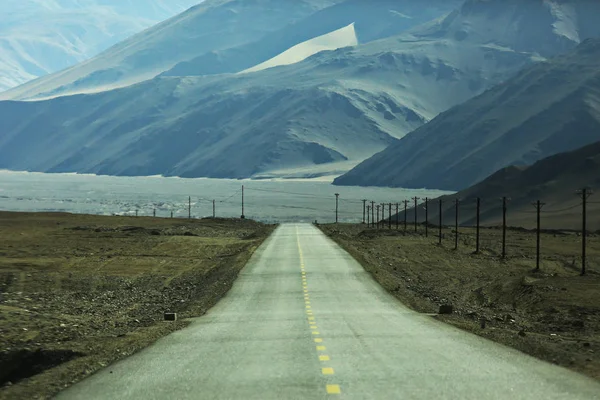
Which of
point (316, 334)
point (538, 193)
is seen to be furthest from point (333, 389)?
point (538, 193)

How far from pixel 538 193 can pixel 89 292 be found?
457ft

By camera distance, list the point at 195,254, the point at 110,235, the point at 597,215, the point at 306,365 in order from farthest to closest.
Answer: the point at 597,215 → the point at 110,235 → the point at 195,254 → the point at 306,365

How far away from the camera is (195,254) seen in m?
77.3

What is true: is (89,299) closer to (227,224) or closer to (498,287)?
(498,287)

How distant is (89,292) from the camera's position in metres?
46.0

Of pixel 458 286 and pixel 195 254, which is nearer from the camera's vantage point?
pixel 458 286

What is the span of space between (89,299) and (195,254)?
35.1m

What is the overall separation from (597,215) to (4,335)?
135 m

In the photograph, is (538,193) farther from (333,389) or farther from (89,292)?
(333,389)

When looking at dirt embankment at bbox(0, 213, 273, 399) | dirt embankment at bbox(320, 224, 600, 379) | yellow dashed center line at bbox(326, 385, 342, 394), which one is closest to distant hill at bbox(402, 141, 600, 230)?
dirt embankment at bbox(320, 224, 600, 379)

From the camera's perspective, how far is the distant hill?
159375mm

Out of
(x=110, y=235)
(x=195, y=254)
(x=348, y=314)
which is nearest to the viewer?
(x=348, y=314)

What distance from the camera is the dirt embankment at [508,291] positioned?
2411 centimetres

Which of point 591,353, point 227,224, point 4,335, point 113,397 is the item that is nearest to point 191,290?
point 4,335
